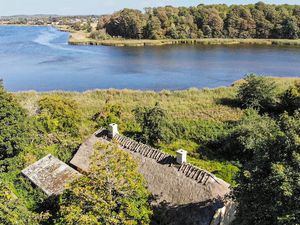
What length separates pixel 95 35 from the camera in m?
114

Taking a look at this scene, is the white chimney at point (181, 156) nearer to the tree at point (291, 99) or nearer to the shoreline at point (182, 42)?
the tree at point (291, 99)

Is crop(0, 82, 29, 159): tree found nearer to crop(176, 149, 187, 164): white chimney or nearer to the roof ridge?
the roof ridge

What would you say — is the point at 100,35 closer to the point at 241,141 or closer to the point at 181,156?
the point at 241,141

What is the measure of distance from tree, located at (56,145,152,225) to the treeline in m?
100

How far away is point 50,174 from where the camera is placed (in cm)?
1820

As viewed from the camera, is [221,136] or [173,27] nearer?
[221,136]

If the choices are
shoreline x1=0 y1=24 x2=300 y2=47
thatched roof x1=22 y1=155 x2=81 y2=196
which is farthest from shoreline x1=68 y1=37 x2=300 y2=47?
thatched roof x1=22 y1=155 x2=81 y2=196

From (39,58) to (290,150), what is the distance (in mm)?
75427

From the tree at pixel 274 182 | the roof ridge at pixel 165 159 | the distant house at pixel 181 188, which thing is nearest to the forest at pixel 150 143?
the tree at pixel 274 182

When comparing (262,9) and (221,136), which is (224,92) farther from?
(262,9)

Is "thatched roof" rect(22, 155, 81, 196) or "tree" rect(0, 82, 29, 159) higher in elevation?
"tree" rect(0, 82, 29, 159)

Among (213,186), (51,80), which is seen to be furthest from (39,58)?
(213,186)

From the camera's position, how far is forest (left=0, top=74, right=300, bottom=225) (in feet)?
35.8

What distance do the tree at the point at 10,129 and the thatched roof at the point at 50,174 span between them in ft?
9.23
